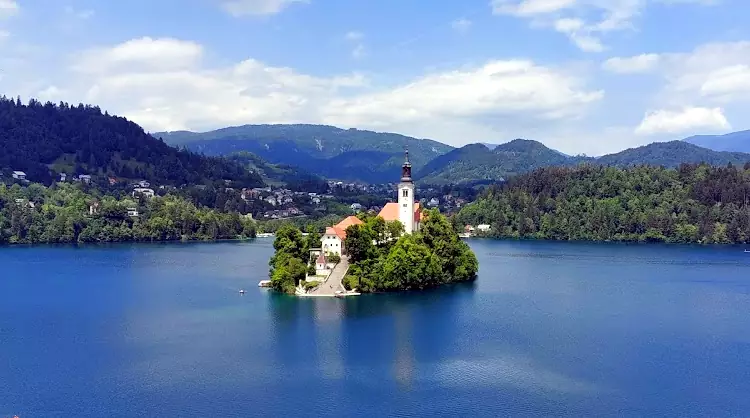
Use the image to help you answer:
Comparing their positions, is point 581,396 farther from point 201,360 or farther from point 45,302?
point 45,302

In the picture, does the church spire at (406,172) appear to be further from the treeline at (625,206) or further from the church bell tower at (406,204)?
A: the treeline at (625,206)

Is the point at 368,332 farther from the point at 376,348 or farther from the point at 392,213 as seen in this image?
the point at 392,213

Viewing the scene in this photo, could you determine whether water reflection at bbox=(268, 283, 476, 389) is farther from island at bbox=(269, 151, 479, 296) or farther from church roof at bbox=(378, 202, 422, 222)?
church roof at bbox=(378, 202, 422, 222)

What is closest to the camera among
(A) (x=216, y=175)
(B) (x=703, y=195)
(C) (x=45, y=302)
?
(C) (x=45, y=302)

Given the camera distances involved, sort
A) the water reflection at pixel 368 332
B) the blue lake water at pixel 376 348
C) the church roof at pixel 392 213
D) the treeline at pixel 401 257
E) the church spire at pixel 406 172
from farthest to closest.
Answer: the church roof at pixel 392 213 < the church spire at pixel 406 172 < the treeline at pixel 401 257 < the water reflection at pixel 368 332 < the blue lake water at pixel 376 348

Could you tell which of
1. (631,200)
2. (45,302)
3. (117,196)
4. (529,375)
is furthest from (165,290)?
(631,200)

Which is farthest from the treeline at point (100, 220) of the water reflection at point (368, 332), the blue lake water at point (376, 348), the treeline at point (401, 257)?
the water reflection at point (368, 332)
